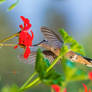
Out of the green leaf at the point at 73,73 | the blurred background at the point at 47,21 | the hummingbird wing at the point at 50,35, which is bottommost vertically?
the blurred background at the point at 47,21

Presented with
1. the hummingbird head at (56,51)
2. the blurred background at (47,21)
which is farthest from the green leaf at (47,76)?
the blurred background at (47,21)

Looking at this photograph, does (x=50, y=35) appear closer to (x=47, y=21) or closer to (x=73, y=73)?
(x=73, y=73)

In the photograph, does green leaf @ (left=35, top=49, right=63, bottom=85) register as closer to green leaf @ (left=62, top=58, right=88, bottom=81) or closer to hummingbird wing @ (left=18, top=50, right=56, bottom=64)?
green leaf @ (left=62, top=58, right=88, bottom=81)

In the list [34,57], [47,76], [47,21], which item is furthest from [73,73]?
[47,21]

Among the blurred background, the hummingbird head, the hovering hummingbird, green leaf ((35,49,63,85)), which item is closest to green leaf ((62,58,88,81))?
green leaf ((35,49,63,85))

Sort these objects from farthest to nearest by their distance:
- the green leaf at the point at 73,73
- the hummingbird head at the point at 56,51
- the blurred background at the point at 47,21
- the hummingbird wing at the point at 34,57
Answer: the blurred background at the point at 47,21 < the hummingbird head at the point at 56,51 < the hummingbird wing at the point at 34,57 < the green leaf at the point at 73,73

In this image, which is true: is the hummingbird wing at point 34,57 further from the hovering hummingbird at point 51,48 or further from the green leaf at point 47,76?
the green leaf at point 47,76

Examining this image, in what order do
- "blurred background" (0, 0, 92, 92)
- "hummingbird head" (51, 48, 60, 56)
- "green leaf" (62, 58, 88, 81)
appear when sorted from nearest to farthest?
"green leaf" (62, 58, 88, 81) < "hummingbird head" (51, 48, 60, 56) < "blurred background" (0, 0, 92, 92)

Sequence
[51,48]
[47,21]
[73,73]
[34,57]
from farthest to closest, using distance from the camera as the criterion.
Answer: [47,21] < [51,48] < [34,57] < [73,73]

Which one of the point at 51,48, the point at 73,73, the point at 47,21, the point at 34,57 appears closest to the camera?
the point at 73,73

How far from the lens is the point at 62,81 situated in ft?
1.51

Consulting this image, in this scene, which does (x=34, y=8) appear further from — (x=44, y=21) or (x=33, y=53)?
(x=33, y=53)

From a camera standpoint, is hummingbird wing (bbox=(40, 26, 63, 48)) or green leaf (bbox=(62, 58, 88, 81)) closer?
green leaf (bbox=(62, 58, 88, 81))

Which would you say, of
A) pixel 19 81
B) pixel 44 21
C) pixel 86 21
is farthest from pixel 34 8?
pixel 19 81
